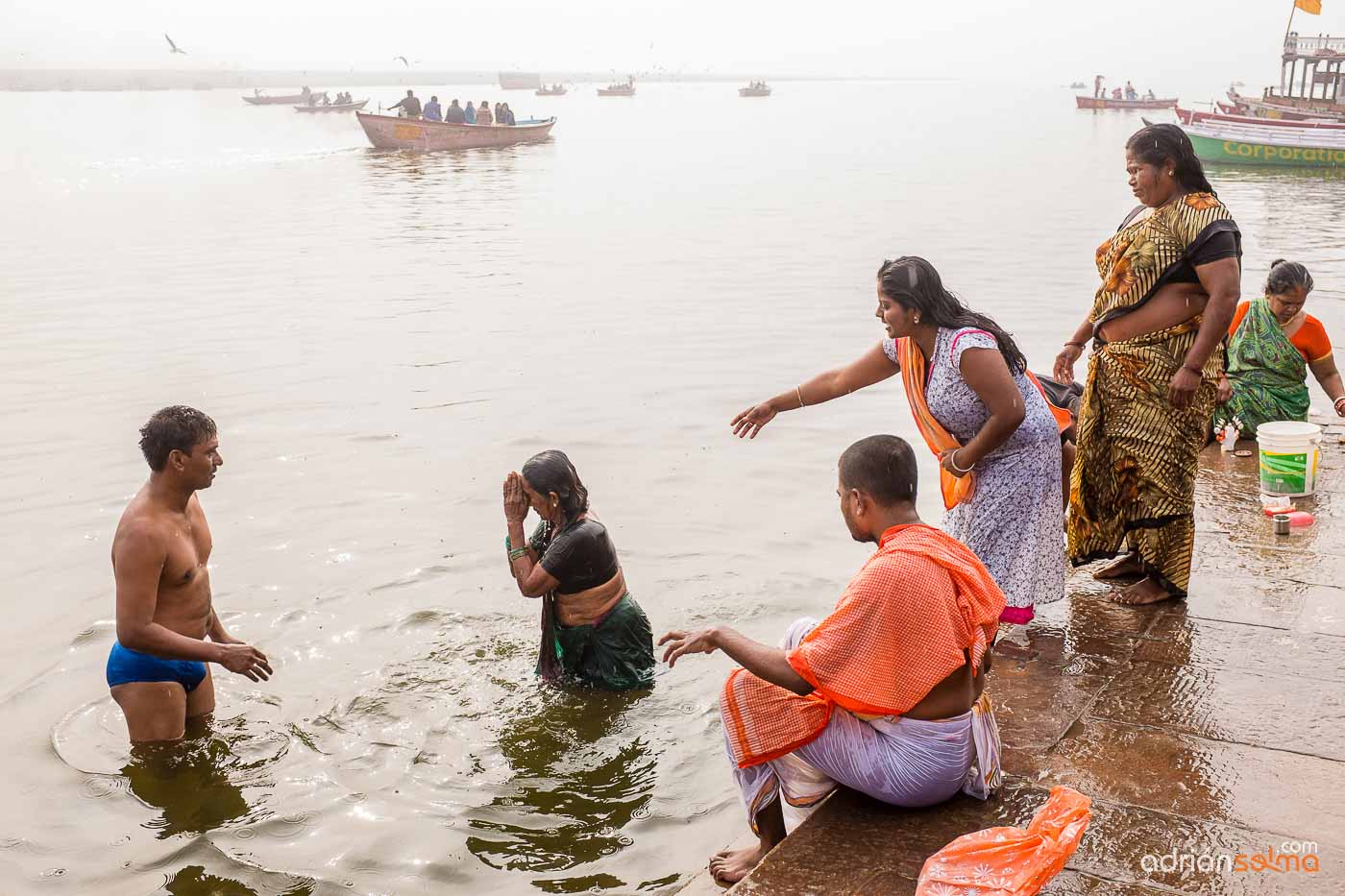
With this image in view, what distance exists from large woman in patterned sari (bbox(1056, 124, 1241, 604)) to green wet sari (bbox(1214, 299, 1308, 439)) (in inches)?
93.7

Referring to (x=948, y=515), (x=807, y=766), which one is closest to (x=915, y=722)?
(x=807, y=766)

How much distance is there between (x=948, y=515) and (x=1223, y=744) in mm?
1224

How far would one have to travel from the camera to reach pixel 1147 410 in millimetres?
4492

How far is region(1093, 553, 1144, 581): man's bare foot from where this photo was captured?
16.3ft

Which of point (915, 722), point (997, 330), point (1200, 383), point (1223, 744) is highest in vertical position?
point (997, 330)

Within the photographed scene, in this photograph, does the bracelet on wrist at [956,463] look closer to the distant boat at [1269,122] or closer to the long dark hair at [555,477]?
the long dark hair at [555,477]

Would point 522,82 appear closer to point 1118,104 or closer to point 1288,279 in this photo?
point 1118,104

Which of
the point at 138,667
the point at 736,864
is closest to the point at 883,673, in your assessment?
the point at 736,864

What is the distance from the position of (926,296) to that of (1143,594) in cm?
171

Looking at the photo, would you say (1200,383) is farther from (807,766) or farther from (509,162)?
(509,162)

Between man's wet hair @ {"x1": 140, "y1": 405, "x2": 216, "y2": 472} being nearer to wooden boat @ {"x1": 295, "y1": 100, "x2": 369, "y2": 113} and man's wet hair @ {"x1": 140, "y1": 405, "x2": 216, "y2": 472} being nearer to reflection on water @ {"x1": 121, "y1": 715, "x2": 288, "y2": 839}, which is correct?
reflection on water @ {"x1": 121, "y1": 715, "x2": 288, "y2": 839}

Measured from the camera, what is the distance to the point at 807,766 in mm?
3266

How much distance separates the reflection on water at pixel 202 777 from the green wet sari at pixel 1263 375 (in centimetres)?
542

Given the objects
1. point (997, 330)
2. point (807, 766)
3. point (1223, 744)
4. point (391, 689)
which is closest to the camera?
point (807, 766)
